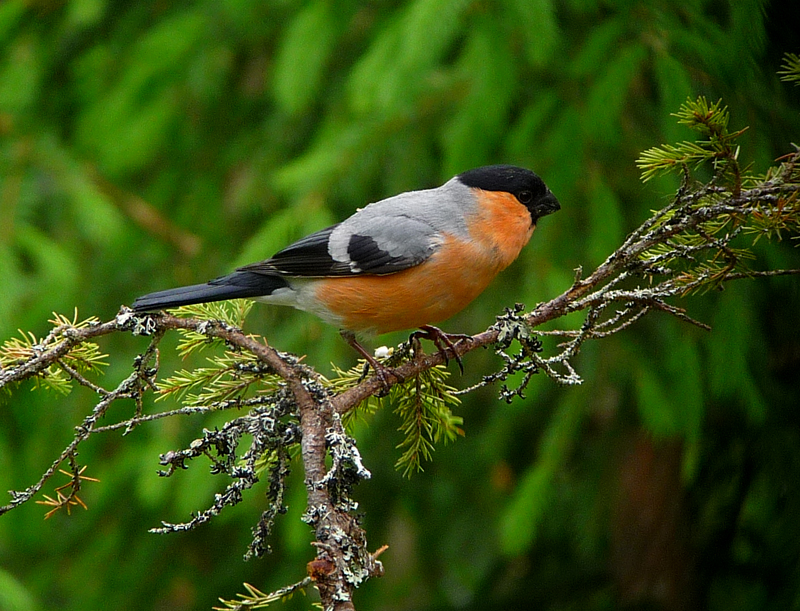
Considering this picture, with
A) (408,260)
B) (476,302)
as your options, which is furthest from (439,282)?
(476,302)

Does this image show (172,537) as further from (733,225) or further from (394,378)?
(733,225)

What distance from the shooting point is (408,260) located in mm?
3334

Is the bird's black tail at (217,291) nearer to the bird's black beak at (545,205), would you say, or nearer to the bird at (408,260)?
the bird at (408,260)

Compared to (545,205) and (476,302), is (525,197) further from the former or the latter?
(476,302)

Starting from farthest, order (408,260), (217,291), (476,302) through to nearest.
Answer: (476,302) < (408,260) < (217,291)

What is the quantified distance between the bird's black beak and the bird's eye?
3cm

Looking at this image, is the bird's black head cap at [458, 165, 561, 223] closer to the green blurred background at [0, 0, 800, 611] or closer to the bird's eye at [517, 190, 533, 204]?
the bird's eye at [517, 190, 533, 204]

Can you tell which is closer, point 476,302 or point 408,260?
point 408,260

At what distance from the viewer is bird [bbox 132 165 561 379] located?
3305 mm

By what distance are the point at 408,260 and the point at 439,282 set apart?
0.16m

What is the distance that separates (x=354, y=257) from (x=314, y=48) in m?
1.32

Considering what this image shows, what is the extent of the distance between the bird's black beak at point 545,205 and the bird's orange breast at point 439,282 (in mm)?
42

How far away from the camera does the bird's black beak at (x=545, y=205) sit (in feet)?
11.2

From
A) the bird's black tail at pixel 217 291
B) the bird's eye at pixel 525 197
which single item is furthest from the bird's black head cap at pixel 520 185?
the bird's black tail at pixel 217 291
